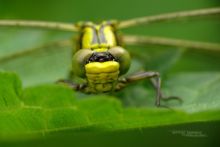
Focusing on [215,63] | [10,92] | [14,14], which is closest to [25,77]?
[14,14]

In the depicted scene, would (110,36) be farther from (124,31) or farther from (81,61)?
(124,31)

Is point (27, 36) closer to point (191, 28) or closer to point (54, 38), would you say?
point (54, 38)

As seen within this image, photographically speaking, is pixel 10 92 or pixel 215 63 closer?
pixel 10 92

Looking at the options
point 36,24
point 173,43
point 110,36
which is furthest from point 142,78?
point 173,43

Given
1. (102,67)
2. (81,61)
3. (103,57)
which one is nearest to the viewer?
(102,67)

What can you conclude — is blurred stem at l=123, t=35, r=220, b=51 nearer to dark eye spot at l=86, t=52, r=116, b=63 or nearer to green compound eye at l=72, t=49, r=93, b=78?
green compound eye at l=72, t=49, r=93, b=78

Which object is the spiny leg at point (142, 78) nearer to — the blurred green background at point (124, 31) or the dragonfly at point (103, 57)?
the dragonfly at point (103, 57)

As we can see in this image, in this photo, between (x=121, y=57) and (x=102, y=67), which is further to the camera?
(x=121, y=57)
